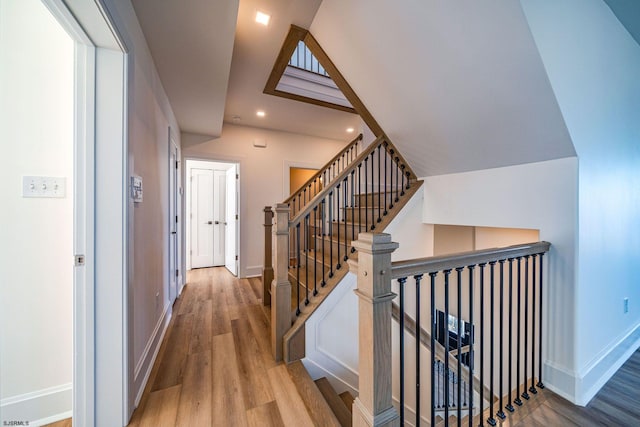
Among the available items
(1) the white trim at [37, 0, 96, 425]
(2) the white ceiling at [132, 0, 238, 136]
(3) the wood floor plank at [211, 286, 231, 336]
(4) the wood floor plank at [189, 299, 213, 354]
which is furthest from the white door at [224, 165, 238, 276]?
(1) the white trim at [37, 0, 96, 425]

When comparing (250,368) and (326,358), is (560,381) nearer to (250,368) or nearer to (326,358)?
(326,358)

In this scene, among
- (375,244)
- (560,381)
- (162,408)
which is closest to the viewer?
(375,244)

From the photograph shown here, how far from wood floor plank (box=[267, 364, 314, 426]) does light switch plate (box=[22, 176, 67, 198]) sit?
1730 mm

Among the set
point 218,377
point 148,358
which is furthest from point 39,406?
point 218,377

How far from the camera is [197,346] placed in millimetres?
2131

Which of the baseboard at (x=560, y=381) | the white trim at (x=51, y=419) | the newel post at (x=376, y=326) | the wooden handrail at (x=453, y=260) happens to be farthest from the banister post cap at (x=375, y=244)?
the white trim at (x=51, y=419)

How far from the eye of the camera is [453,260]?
1262 mm

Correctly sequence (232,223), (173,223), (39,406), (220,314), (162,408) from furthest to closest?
(232,223), (173,223), (220,314), (162,408), (39,406)

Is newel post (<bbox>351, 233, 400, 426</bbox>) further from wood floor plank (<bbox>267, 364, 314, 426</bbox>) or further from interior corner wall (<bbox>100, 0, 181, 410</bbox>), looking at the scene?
interior corner wall (<bbox>100, 0, 181, 410</bbox>)

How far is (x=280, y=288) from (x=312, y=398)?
0.75 meters

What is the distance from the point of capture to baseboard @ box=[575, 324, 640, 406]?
1.67 m

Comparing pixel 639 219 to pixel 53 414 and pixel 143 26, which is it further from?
pixel 53 414

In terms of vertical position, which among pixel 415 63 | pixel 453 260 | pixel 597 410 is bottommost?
pixel 597 410

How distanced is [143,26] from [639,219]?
171 inches
